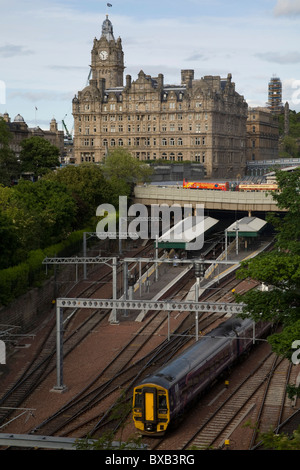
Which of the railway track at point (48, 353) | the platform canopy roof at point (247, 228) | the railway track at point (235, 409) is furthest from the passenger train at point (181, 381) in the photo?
the platform canopy roof at point (247, 228)

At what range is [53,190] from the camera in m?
81.4

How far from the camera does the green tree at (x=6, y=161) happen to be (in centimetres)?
10919

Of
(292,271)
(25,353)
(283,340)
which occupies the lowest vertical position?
(25,353)

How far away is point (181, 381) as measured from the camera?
132 ft

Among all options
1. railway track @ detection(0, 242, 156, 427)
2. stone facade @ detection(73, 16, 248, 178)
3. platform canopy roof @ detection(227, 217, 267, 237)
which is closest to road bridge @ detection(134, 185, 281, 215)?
platform canopy roof @ detection(227, 217, 267, 237)

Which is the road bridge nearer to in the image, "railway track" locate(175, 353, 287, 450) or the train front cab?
"railway track" locate(175, 353, 287, 450)

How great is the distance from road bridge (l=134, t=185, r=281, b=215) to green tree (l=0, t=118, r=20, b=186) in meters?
19.0

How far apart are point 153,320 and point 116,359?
11.7m

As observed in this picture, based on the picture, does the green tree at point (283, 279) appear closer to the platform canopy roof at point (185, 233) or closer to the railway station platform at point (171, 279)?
the railway station platform at point (171, 279)

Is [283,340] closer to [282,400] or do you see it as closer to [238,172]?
[282,400]

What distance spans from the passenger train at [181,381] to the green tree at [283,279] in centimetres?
647

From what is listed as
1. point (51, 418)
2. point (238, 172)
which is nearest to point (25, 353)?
point (51, 418)

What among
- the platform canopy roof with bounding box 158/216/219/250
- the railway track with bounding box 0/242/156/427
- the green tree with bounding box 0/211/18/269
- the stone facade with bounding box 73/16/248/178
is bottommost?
the railway track with bounding box 0/242/156/427

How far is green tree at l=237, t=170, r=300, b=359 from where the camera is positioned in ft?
109
